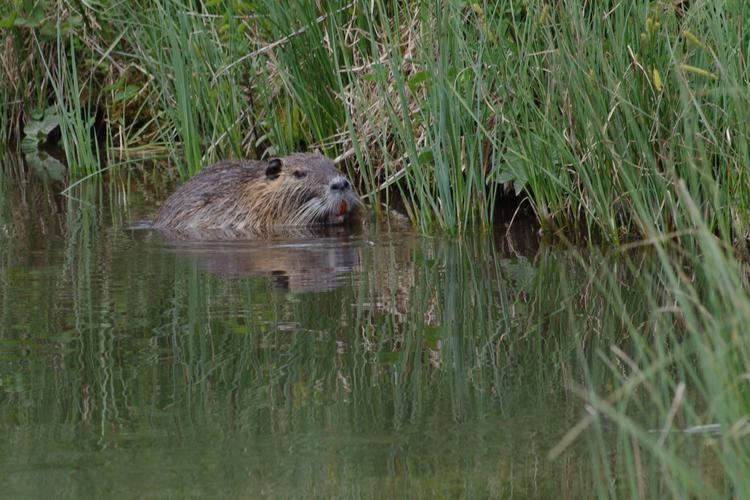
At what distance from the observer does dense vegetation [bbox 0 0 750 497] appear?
321 cm

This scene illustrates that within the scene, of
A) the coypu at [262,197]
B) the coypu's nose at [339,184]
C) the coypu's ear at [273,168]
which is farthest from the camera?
the coypu's ear at [273,168]

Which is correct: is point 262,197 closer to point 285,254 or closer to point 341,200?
point 341,200

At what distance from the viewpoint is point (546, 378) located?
3299 mm

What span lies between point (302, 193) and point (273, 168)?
0.22m

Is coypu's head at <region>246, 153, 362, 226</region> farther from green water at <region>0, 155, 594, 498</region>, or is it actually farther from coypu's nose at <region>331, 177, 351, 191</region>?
green water at <region>0, 155, 594, 498</region>

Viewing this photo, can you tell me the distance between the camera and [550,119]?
5238mm

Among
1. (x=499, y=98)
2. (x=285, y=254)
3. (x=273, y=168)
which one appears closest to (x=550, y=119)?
(x=499, y=98)

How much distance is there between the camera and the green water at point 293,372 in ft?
8.65

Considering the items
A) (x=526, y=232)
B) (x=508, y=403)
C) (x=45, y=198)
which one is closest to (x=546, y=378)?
(x=508, y=403)

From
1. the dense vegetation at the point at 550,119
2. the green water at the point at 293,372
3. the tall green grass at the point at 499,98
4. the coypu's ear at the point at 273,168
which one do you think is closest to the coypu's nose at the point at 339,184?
the tall green grass at the point at 499,98

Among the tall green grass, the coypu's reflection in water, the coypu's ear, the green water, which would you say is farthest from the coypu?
the green water

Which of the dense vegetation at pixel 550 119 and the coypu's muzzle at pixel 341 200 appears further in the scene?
the coypu's muzzle at pixel 341 200

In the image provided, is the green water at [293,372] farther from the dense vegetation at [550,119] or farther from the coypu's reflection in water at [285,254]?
the dense vegetation at [550,119]

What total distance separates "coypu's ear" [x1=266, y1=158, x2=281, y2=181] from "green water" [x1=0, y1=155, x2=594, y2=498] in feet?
4.10
